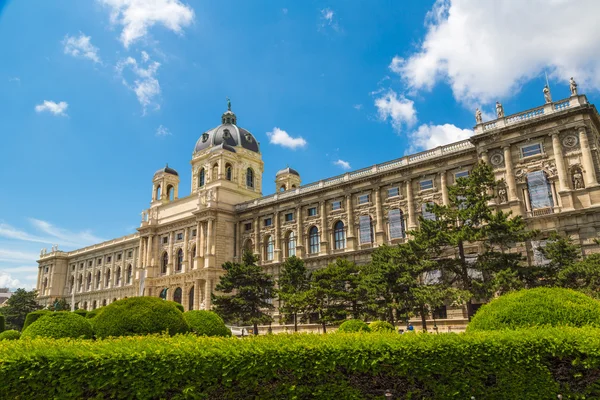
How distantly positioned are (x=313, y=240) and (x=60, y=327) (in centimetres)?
3286

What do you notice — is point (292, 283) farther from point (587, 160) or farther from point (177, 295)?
point (177, 295)

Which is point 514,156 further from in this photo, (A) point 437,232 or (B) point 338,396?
(B) point 338,396

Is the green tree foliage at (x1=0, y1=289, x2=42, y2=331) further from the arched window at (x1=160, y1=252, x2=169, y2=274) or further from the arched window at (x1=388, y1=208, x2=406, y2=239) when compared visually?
the arched window at (x1=388, y1=208, x2=406, y2=239)

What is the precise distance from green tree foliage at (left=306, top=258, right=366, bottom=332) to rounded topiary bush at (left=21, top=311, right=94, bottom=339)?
19.7 metres

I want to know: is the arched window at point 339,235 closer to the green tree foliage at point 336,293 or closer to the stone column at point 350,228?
the stone column at point 350,228

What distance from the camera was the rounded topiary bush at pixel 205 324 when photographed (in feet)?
61.6

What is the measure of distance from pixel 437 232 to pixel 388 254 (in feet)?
14.1

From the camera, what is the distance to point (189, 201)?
57906 mm

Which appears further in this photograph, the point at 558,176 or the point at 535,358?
the point at 558,176

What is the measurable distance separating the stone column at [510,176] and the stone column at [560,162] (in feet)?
9.41

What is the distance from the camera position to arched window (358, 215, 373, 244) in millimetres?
41781

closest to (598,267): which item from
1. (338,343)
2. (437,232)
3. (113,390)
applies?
(437,232)

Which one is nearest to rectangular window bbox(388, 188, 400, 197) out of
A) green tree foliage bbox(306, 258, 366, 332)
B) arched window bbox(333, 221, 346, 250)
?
arched window bbox(333, 221, 346, 250)

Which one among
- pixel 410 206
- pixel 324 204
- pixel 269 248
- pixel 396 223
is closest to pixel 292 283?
pixel 396 223
